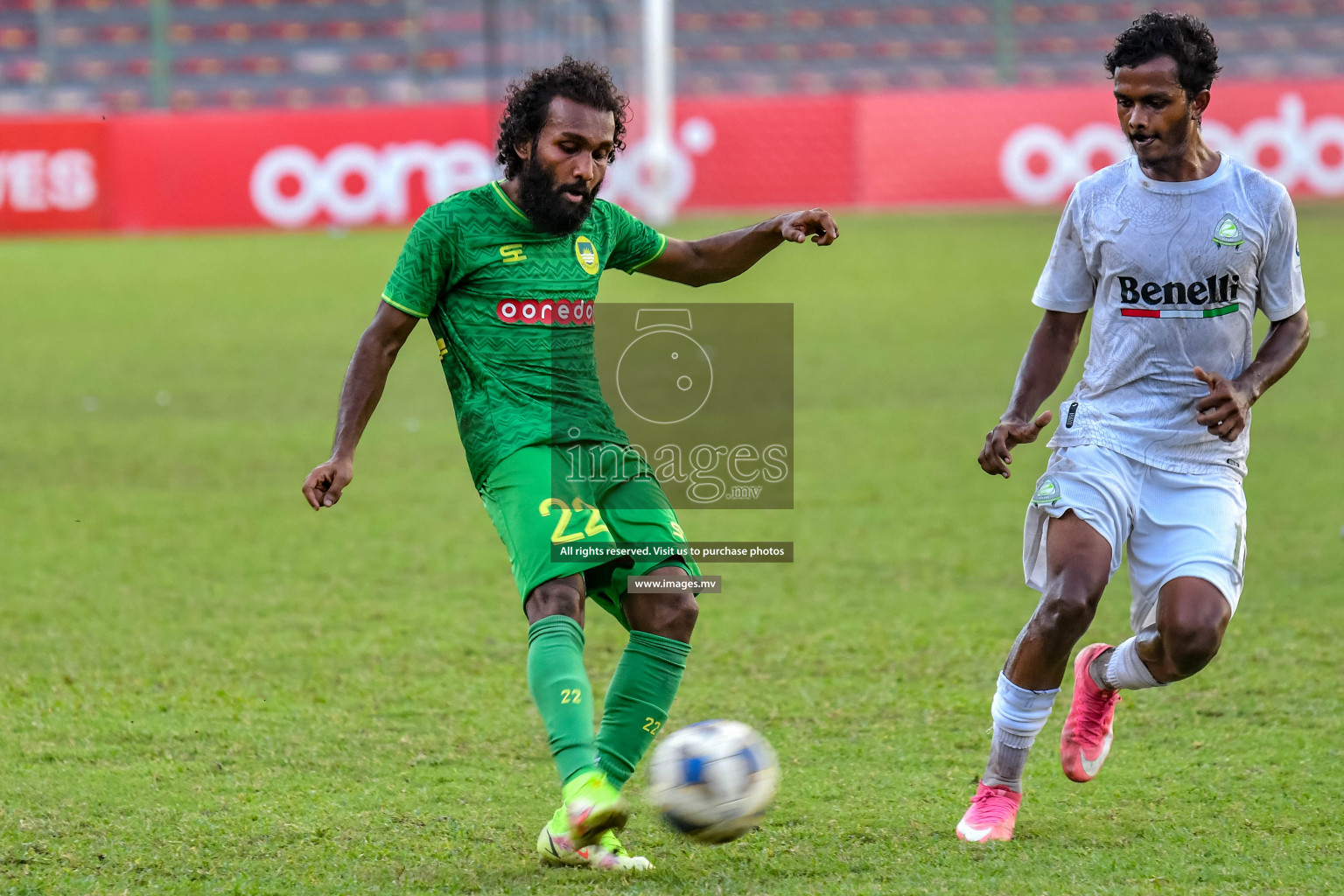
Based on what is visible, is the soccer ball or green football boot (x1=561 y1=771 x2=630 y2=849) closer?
green football boot (x1=561 y1=771 x2=630 y2=849)

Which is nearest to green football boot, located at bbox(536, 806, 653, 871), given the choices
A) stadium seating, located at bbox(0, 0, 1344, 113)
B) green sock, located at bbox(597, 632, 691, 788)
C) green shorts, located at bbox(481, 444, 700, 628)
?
green sock, located at bbox(597, 632, 691, 788)

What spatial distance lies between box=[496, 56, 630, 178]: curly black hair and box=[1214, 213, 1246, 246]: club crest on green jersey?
1.47m

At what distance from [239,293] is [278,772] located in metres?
13.5

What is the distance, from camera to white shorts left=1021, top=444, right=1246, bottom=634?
12.8 feet

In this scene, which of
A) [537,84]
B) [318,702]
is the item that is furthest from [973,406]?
[537,84]

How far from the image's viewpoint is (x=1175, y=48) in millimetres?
3900

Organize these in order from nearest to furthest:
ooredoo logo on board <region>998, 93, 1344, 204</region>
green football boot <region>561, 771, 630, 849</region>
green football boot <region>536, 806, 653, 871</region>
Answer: green football boot <region>561, 771, 630, 849</region> → green football boot <region>536, 806, 653, 871</region> → ooredoo logo on board <region>998, 93, 1344, 204</region>

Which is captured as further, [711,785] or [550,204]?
[550,204]

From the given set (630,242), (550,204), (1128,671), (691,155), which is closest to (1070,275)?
(1128,671)

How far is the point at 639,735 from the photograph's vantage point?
3.78 metres

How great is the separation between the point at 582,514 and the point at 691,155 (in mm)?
21885

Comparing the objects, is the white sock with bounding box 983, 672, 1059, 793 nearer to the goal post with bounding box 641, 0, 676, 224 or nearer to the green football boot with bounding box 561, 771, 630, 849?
the green football boot with bounding box 561, 771, 630, 849

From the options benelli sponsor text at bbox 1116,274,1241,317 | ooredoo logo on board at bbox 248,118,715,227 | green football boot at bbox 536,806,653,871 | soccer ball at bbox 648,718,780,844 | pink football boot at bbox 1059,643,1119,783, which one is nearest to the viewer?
soccer ball at bbox 648,718,780,844

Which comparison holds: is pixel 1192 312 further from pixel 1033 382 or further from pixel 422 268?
pixel 422 268
